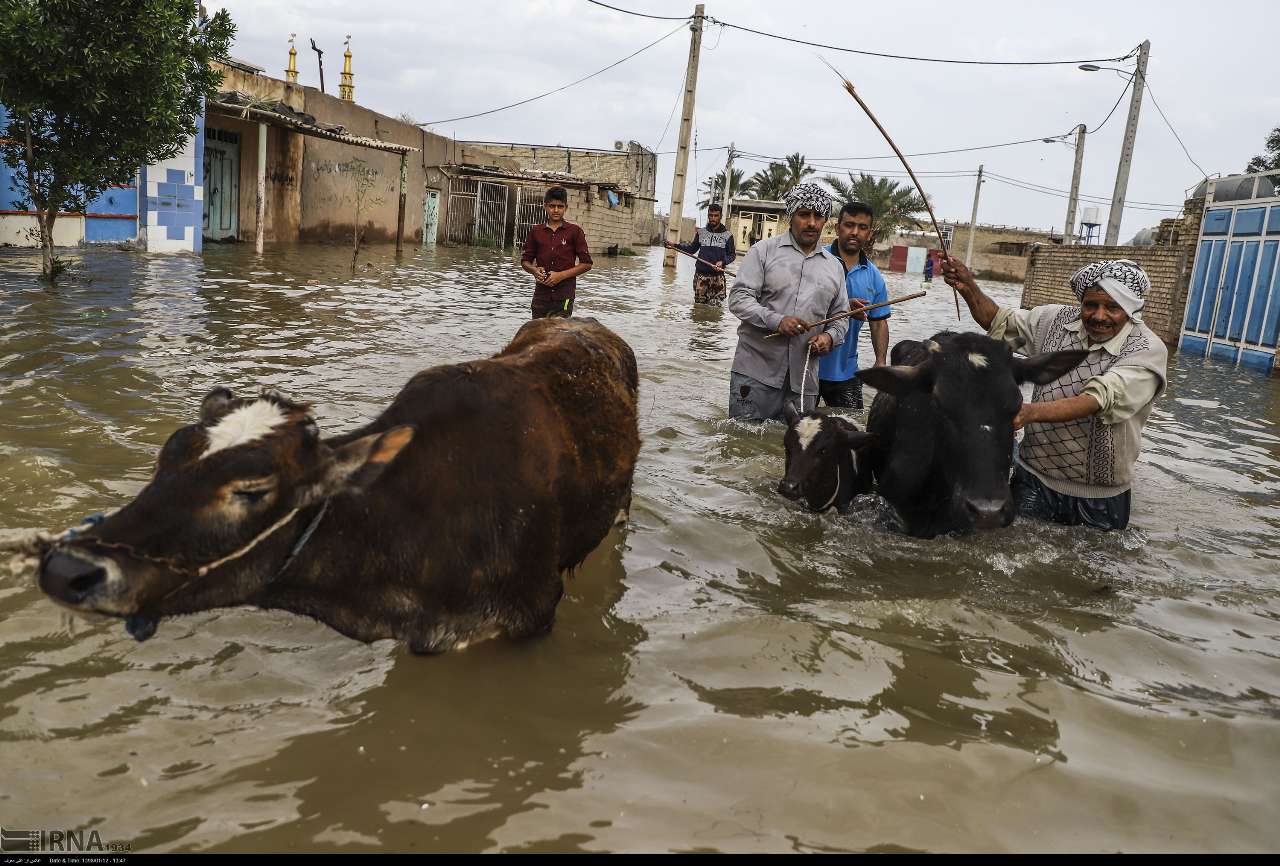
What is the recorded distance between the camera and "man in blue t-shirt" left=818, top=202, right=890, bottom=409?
740 centimetres

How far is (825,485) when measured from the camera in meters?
5.51

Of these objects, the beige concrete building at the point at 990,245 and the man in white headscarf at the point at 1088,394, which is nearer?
the man in white headscarf at the point at 1088,394

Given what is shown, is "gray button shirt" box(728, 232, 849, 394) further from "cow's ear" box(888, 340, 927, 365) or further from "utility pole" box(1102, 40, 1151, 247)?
"utility pole" box(1102, 40, 1151, 247)

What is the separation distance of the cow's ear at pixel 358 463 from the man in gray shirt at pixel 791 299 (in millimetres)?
4022

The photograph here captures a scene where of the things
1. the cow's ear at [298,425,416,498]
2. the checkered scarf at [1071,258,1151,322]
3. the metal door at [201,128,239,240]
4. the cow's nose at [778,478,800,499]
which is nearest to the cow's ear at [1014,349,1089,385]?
the checkered scarf at [1071,258,1151,322]

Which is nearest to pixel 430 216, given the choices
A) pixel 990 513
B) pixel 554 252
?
pixel 554 252

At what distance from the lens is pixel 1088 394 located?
471cm

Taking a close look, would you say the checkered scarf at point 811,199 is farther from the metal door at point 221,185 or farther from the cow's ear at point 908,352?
the metal door at point 221,185

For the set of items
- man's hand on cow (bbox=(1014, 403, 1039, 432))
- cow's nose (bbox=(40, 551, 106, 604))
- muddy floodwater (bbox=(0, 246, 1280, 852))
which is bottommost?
muddy floodwater (bbox=(0, 246, 1280, 852))

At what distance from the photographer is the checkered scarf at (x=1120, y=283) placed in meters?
4.79

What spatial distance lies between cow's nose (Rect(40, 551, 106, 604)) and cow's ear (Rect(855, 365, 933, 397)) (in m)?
3.73

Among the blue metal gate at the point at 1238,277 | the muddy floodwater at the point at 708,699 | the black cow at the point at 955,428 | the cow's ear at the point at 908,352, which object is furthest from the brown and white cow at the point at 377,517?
the blue metal gate at the point at 1238,277
